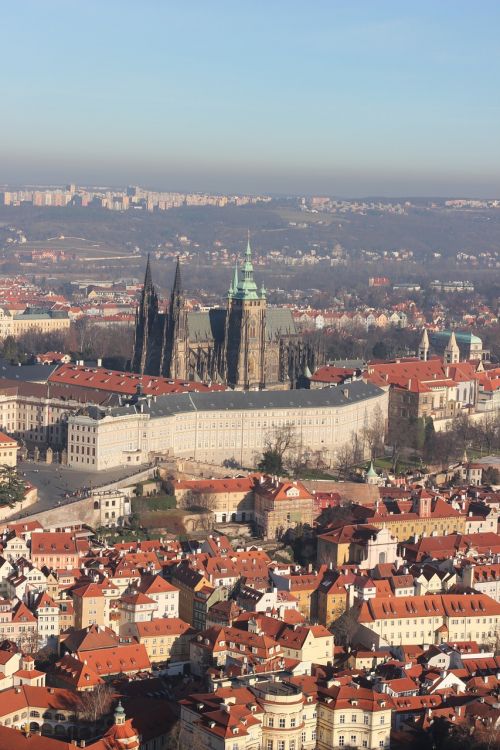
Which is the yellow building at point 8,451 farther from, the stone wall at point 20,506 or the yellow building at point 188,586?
the yellow building at point 188,586

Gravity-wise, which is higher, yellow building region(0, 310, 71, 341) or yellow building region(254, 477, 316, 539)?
yellow building region(254, 477, 316, 539)

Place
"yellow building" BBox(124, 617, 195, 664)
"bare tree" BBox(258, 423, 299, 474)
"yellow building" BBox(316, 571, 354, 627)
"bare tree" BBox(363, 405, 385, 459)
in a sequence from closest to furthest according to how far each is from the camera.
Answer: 1. "yellow building" BBox(124, 617, 195, 664)
2. "yellow building" BBox(316, 571, 354, 627)
3. "bare tree" BBox(258, 423, 299, 474)
4. "bare tree" BBox(363, 405, 385, 459)

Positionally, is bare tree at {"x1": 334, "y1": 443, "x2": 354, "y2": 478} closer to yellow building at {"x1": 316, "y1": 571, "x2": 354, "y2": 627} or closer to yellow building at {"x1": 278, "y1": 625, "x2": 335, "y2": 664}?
yellow building at {"x1": 316, "y1": 571, "x2": 354, "y2": 627}

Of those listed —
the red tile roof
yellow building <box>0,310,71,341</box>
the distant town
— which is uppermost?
the red tile roof

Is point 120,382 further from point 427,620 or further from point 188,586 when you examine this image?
point 427,620

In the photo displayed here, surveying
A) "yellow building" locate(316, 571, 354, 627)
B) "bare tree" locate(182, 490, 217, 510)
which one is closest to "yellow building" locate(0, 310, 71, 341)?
"bare tree" locate(182, 490, 217, 510)

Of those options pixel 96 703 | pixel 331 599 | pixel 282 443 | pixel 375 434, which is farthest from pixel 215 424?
pixel 96 703

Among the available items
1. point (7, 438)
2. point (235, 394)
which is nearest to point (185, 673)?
point (7, 438)

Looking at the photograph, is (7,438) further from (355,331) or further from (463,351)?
(355,331)

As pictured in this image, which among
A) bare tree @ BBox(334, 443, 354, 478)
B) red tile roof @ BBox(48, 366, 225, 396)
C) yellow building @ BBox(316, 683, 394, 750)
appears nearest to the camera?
yellow building @ BBox(316, 683, 394, 750)
